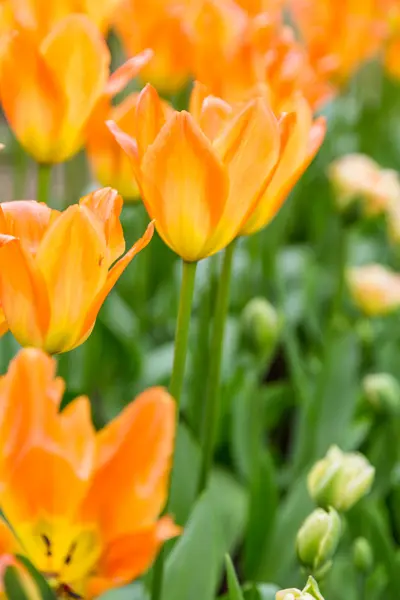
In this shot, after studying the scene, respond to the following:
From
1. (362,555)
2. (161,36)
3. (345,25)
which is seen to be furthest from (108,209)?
(345,25)

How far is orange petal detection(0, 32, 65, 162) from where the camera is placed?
1.61 ft

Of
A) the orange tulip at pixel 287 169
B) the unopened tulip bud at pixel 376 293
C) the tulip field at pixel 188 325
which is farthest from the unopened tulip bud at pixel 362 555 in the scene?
the unopened tulip bud at pixel 376 293

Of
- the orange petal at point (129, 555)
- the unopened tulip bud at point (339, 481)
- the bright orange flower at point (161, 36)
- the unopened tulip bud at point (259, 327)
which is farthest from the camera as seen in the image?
the bright orange flower at point (161, 36)

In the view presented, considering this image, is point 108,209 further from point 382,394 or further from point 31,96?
point 382,394

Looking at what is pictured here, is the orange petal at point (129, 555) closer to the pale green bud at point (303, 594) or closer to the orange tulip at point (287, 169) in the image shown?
the pale green bud at point (303, 594)

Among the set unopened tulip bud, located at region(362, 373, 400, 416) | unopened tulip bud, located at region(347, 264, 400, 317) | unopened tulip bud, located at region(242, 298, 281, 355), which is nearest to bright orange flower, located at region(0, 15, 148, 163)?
unopened tulip bud, located at region(242, 298, 281, 355)

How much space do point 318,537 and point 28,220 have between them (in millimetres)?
207

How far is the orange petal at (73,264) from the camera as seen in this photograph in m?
0.34

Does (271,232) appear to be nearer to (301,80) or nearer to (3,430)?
(301,80)

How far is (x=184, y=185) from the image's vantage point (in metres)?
0.37

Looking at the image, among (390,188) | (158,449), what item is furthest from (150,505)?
(390,188)

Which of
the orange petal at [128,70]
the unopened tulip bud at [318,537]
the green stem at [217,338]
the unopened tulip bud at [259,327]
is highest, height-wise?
the orange petal at [128,70]

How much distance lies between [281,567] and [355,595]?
0.19ft

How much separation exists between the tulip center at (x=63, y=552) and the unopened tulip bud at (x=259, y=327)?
37 centimetres
